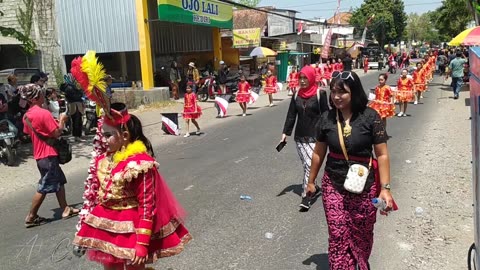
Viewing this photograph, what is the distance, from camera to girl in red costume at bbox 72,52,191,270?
2.81 meters

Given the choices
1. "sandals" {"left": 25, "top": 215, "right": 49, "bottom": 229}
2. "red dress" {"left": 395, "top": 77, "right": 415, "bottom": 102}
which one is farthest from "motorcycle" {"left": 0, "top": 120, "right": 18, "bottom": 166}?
"red dress" {"left": 395, "top": 77, "right": 415, "bottom": 102}

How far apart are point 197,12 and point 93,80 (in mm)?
20383

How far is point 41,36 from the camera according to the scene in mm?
20578

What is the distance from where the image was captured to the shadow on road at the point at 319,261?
4.20 metres

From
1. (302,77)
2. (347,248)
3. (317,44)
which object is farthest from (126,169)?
(317,44)

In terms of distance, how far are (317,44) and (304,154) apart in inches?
1681

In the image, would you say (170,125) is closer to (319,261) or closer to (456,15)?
(319,261)

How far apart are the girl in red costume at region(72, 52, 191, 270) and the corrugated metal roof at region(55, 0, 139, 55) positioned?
17333 millimetres

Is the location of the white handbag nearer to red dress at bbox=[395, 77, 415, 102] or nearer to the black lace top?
the black lace top

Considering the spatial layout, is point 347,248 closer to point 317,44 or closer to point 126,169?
point 126,169

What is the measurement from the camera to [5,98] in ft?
31.9

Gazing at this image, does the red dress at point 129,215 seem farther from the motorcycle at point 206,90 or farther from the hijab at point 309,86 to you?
the motorcycle at point 206,90

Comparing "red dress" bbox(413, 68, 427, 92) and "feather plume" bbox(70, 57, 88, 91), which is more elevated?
"feather plume" bbox(70, 57, 88, 91)

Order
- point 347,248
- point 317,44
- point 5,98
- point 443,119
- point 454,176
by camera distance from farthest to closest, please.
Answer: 1. point 317,44
2. point 443,119
3. point 5,98
4. point 454,176
5. point 347,248
